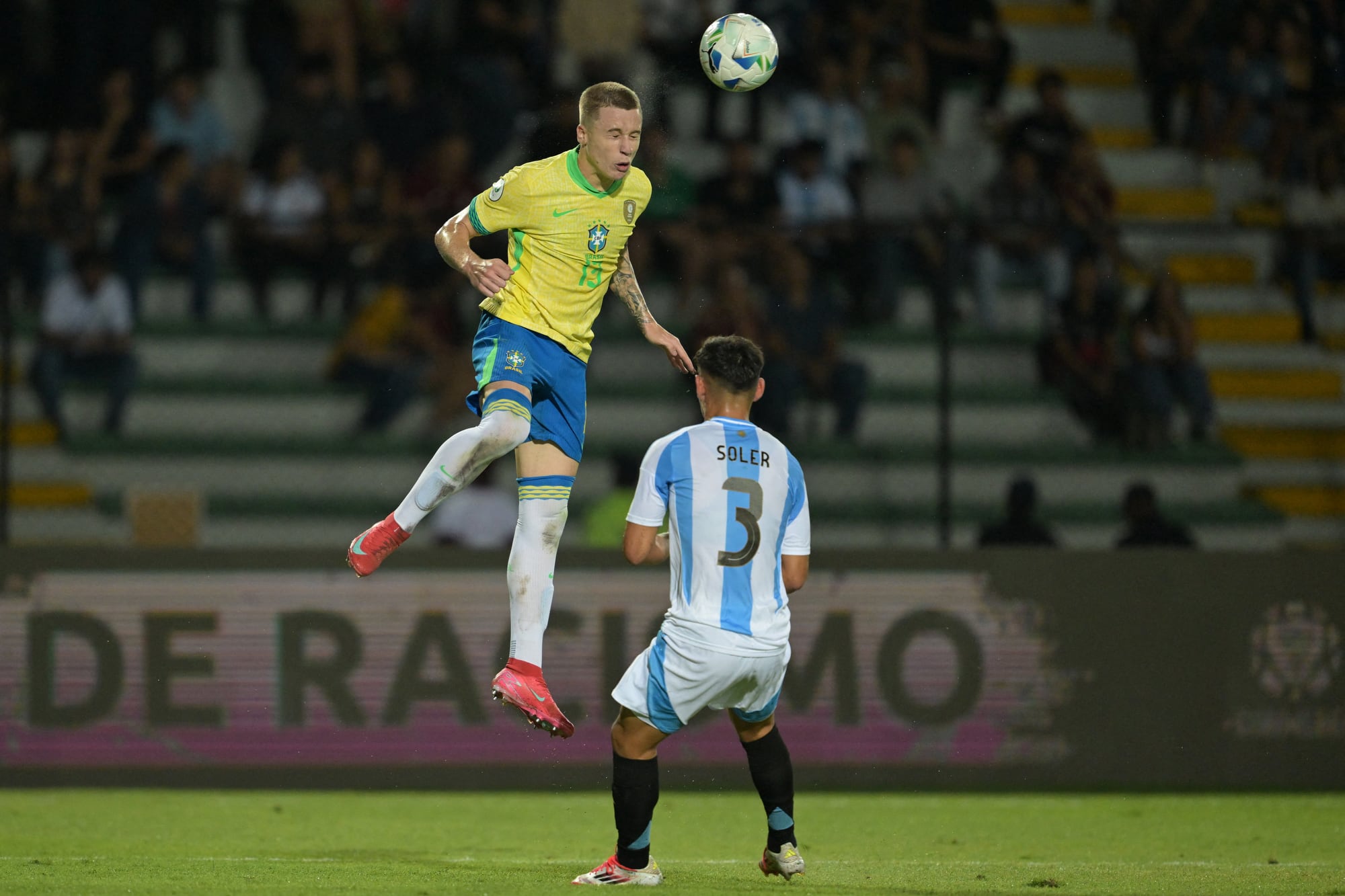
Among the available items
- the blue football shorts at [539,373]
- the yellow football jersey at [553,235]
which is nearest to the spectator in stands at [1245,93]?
the yellow football jersey at [553,235]

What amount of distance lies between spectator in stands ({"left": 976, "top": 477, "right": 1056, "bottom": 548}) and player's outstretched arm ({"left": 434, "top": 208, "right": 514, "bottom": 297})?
16.2 feet

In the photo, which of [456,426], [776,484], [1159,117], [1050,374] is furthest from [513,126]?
[776,484]

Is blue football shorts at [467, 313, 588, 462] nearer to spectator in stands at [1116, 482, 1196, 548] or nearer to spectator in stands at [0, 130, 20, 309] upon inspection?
spectator in stands at [0, 130, 20, 309]

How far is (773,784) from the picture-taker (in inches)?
259

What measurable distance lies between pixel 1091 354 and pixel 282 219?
562 centimetres

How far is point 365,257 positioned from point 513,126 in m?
1.68

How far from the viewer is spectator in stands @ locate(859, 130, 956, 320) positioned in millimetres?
13094

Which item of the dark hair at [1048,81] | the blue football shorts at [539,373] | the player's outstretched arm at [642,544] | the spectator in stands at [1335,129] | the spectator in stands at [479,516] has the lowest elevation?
the spectator in stands at [479,516]

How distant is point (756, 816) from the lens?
936cm

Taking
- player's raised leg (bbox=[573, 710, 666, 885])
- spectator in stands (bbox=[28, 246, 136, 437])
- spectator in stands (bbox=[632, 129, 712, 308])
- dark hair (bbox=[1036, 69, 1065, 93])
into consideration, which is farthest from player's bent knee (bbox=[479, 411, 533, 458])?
dark hair (bbox=[1036, 69, 1065, 93])

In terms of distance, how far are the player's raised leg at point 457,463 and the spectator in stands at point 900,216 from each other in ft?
19.0

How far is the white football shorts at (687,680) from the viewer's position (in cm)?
624

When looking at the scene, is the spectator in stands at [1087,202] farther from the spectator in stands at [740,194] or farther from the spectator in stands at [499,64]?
the spectator in stands at [499,64]

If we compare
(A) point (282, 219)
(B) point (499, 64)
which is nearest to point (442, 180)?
(A) point (282, 219)
